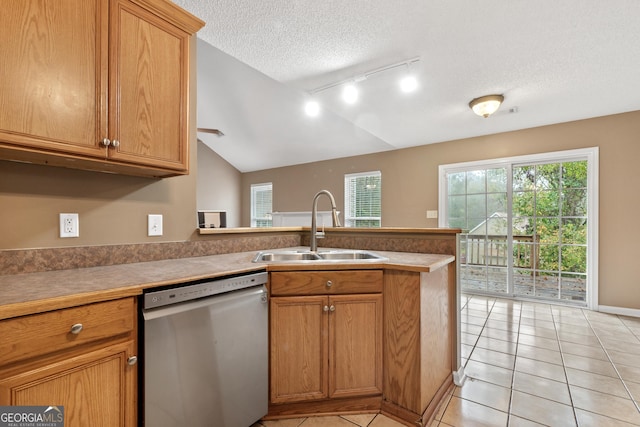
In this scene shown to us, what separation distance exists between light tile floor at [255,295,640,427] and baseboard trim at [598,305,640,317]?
140 millimetres

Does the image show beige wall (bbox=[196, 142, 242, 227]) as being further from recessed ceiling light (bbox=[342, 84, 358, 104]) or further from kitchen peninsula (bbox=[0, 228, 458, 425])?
kitchen peninsula (bbox=[0, 228, 458, 425])

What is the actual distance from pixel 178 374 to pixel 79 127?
108cm

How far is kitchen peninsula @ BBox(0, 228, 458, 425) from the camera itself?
0.92 meters

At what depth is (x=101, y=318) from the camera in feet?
3.24

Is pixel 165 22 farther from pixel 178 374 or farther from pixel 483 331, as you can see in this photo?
pixel 483 331

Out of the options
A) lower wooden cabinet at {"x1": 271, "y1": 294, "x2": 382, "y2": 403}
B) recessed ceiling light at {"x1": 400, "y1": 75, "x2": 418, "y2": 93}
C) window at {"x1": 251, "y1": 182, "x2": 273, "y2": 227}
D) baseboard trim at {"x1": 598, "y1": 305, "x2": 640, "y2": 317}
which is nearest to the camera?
lower wooden cabinet at {"x1": 271, "y1": 294, "x2": 382, "y2": 403}

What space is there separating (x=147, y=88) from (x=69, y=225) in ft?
Result: 2.51

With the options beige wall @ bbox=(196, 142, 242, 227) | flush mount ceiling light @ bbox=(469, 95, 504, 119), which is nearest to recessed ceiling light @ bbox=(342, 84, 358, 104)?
flush mount ceiling light @ bbox=(469, 95, 504, 119)

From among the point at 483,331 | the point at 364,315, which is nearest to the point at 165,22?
the point at 364,315

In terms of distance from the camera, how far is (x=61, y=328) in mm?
904

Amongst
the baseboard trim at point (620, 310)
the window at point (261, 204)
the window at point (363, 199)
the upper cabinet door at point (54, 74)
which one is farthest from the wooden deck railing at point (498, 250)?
the window at point (261, 204)

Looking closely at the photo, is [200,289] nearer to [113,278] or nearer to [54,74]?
[113,278]

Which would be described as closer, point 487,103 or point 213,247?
point 213,247

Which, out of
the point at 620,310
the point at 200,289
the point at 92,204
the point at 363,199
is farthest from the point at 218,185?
the point at 620,310
